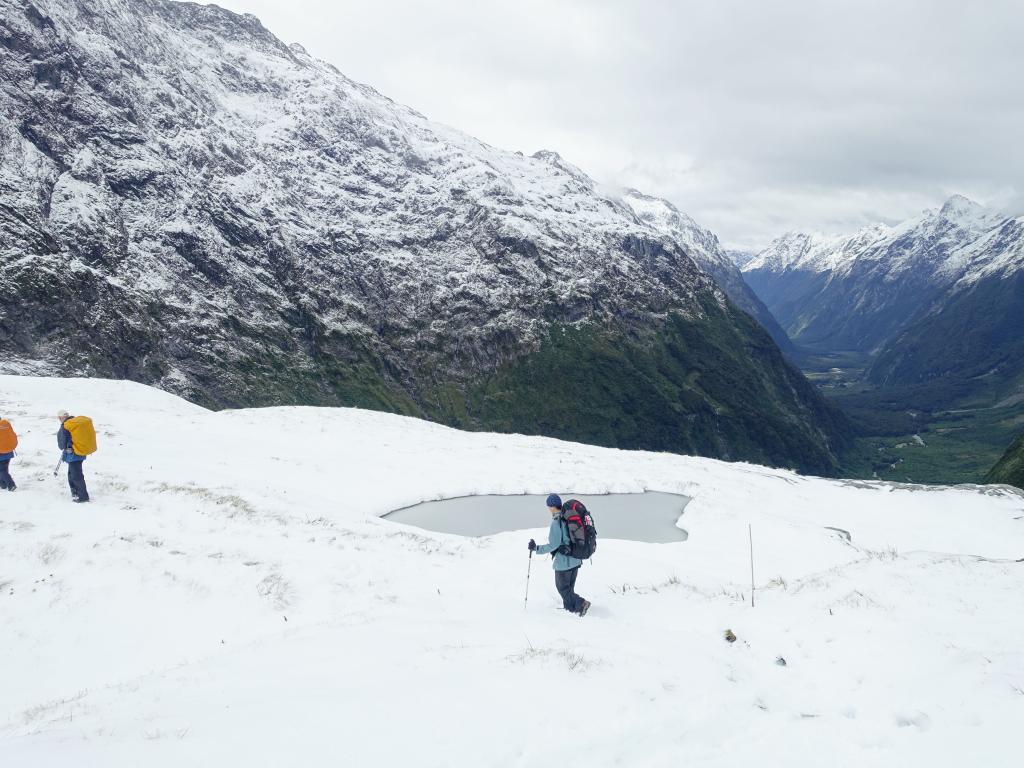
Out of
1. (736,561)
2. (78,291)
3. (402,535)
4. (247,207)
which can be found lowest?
(736,561)

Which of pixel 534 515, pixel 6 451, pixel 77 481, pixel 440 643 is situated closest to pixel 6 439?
pixel 6 451

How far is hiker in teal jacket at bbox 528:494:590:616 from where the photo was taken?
1366 centimetres

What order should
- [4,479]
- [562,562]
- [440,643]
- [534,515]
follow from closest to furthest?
1. [440,643]
2. [562,562]
3. [4,479]
4. [534,515]

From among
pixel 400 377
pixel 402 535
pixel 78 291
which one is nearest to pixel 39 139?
pixel 78 291

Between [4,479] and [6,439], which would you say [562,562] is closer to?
[6,439]

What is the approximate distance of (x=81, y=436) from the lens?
61.5ft

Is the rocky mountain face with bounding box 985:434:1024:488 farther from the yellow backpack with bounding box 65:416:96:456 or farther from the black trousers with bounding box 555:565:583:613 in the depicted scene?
the yellow backpack with bounding box 65:416:96:456

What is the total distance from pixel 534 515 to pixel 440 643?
16.7m

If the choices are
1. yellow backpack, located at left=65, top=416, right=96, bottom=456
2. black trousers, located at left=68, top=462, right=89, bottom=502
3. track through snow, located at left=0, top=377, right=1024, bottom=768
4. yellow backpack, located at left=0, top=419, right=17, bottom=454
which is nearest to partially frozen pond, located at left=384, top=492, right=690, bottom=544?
track through snow, located at left=0, top=377, right=1024, bottom=768

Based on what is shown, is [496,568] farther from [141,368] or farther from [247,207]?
[247,207]

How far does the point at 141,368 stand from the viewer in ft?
480

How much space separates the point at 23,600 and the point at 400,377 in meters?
189

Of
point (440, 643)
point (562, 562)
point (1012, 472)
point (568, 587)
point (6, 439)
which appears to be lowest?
point (1012, 472)

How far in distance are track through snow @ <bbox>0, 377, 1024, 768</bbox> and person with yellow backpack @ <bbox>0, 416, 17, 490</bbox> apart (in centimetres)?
88
